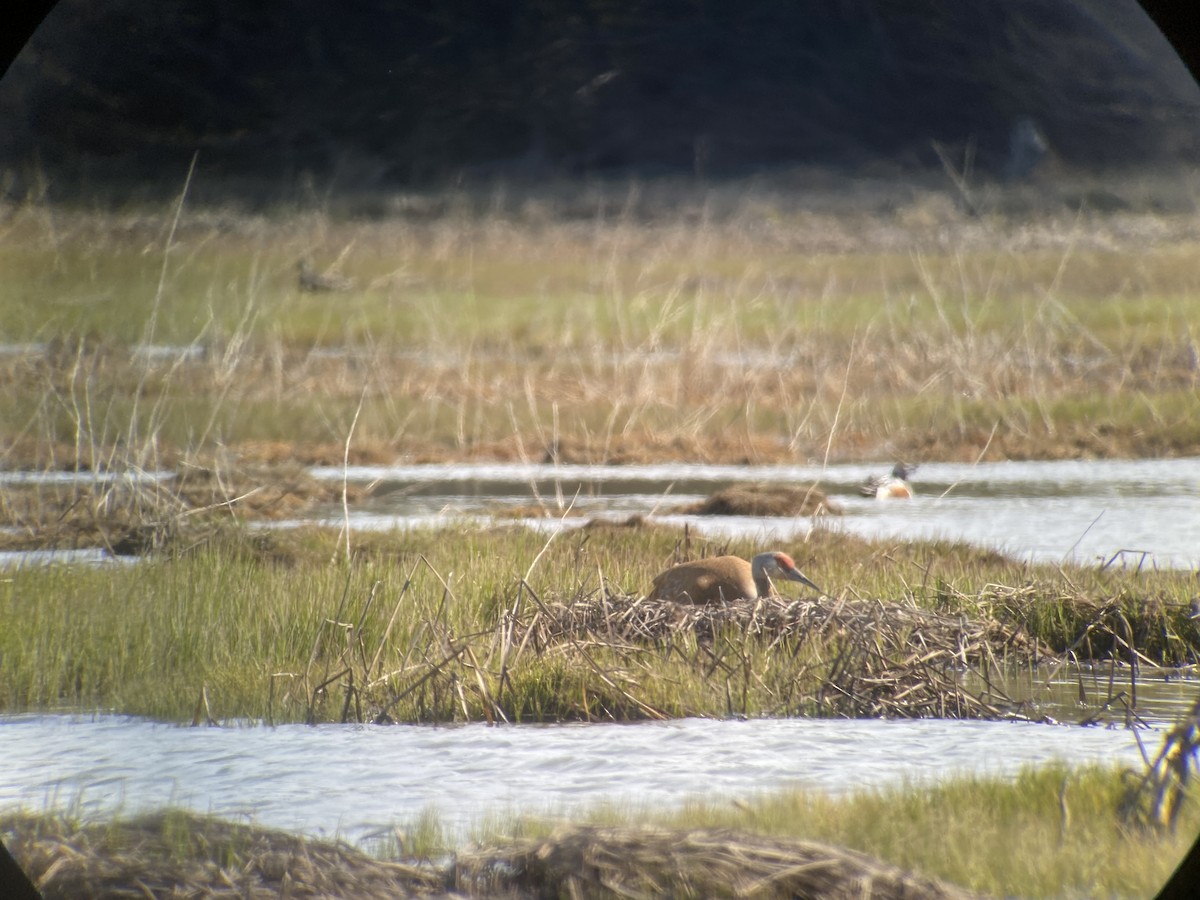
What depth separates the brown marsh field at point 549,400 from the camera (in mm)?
4309

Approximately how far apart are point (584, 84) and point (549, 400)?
1408 mm

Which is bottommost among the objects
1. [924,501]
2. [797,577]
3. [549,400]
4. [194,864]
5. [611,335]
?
[194,864]

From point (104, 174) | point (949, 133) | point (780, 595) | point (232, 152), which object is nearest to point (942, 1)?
point (949, 133)

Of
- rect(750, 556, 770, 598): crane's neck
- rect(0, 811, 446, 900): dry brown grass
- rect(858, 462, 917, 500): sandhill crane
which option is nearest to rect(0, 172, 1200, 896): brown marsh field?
rect(858, 462, 917, 500): sandhill crane

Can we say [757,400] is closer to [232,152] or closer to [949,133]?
[949,133]

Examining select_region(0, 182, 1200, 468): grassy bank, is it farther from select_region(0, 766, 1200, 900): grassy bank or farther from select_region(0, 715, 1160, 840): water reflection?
select_region(0, 766, 1200, 900): grassy bank

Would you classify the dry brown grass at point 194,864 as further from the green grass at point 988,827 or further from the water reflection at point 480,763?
the green grass at point 988,827

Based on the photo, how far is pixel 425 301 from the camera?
508 cm

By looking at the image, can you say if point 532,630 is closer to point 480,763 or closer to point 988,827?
point 480,763

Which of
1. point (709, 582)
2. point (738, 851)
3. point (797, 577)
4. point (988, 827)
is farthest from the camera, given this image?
point (797, 577)

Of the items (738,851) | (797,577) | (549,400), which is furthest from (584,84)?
(738,851)

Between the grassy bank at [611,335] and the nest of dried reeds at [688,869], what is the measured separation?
2076 millimetres

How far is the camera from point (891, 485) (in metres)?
5.18

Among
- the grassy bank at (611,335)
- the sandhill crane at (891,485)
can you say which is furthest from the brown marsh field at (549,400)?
the sandhill crane at (891,485)
